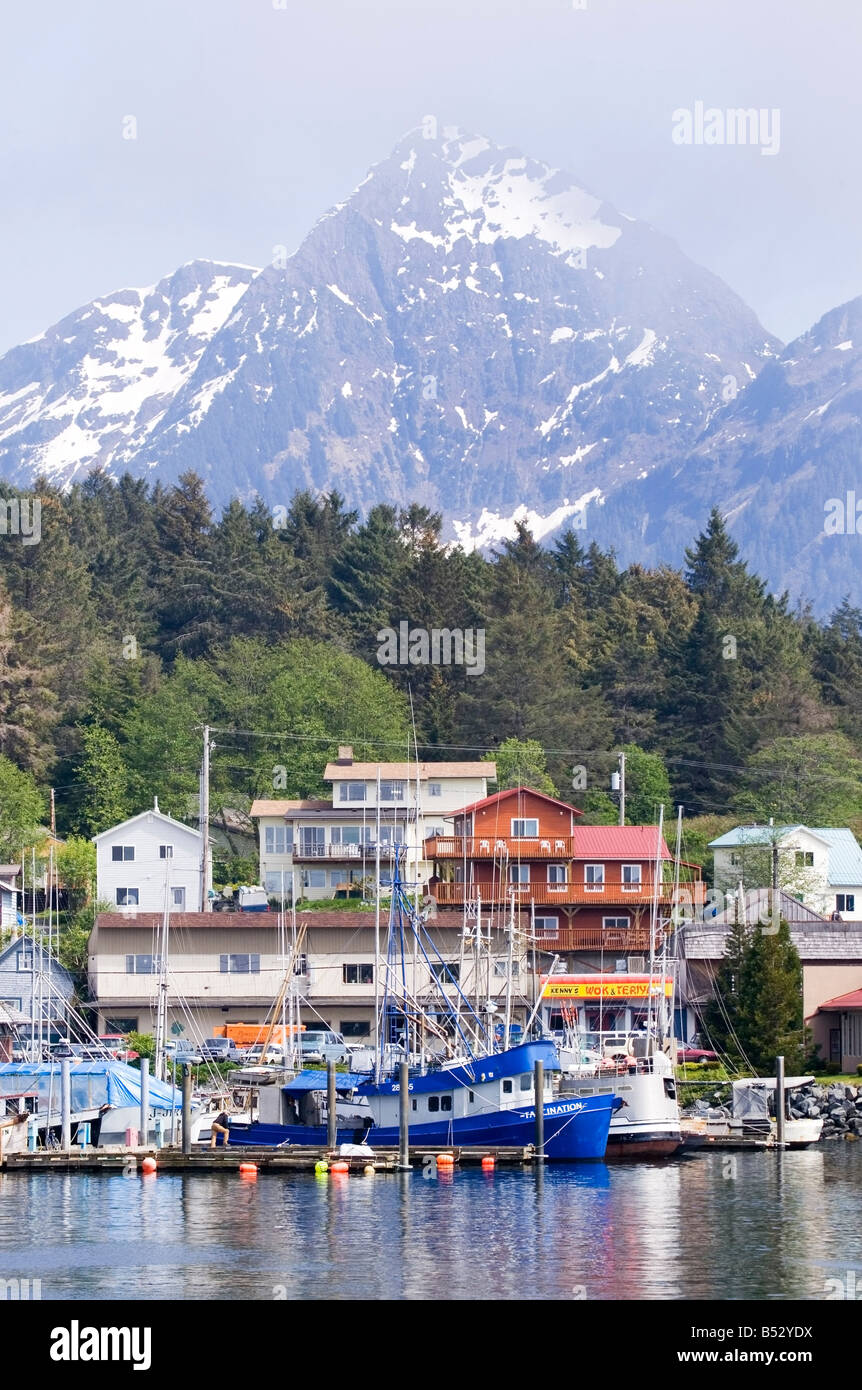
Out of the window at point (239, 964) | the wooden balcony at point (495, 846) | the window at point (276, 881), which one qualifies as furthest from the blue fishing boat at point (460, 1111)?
the window at point (276, 881)

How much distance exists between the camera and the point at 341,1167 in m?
57.4

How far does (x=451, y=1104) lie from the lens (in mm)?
61062

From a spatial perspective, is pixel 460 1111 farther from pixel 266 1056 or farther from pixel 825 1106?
pixel 825 1106

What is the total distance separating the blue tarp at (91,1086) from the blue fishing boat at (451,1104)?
12.0ft

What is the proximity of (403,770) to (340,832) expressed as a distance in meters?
4.41

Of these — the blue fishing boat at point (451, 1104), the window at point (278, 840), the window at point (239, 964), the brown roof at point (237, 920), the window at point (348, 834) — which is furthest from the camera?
the window at point (278, 840)

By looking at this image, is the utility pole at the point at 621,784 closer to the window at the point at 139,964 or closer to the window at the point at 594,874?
the window at the point at 594,874

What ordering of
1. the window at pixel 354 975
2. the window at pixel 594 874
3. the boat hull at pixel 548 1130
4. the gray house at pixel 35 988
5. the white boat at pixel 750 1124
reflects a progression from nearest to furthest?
the boat hull at pixel 548 1130, the white boat at pixel 750 1124, the gray house at pixel 35 988, the window at pixel 354 975, the window at pixel 594 874

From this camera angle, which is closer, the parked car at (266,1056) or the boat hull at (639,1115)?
the boat hull at (639,1115)

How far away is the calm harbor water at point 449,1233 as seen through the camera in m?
40.7

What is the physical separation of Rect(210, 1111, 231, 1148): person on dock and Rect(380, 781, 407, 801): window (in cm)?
3750
